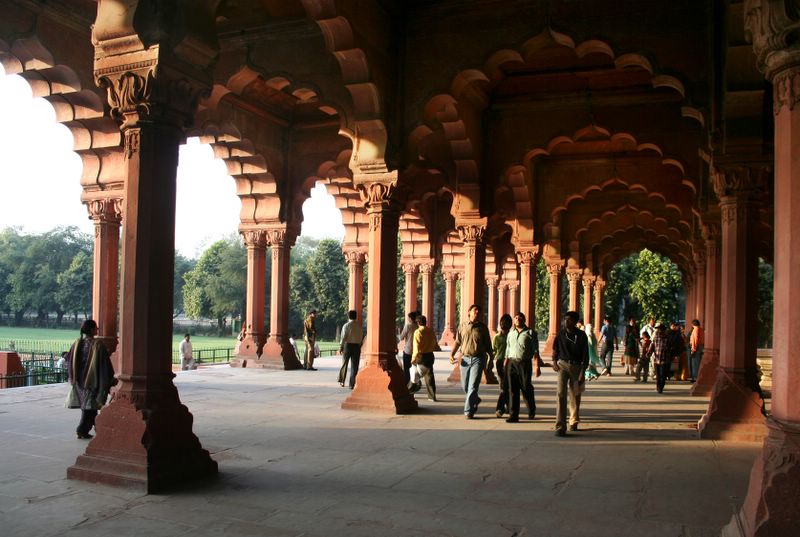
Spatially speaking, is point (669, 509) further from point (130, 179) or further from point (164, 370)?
point (130, 179)

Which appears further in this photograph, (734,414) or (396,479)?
(734,414)

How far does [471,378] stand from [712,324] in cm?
655

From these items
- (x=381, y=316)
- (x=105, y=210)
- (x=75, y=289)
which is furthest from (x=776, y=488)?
(x=75, y=289)

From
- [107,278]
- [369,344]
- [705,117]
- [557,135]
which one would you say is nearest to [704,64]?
[705,117]

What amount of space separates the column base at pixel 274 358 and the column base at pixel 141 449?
12.1 m

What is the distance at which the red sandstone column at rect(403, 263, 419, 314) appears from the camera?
25.1 m

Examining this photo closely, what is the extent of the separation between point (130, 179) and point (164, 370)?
1.70 metres

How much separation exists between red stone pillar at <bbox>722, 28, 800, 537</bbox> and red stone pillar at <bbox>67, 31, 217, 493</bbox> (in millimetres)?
4336

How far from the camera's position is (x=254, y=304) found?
1844cm

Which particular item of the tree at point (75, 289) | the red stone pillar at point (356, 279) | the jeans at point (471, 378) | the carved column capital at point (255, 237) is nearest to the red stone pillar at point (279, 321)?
the carved column capital at point (255, 237)

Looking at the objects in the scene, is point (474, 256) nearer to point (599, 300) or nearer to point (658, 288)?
point (599, 300)

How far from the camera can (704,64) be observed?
30.4 ft

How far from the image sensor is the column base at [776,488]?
3939mm

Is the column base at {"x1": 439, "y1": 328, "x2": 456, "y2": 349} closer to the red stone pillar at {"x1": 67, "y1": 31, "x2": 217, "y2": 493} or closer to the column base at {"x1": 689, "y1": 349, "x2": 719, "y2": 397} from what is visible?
the column base at {"x1": 689, "y1": 349, "x2": 719, "y2": 397}
